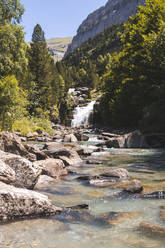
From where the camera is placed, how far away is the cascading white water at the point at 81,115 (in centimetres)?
5768

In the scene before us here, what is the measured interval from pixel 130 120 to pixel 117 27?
151591mm

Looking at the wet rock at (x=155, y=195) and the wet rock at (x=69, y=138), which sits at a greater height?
the wet rock at (x=155, y=195)

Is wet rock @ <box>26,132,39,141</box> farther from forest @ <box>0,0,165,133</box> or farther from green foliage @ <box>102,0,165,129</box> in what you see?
green foliage @ <box>102,0,165,129</box>

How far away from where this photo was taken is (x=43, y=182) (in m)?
9.02

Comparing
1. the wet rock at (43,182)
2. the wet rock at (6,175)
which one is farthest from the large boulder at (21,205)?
the wet rock at (43,182)

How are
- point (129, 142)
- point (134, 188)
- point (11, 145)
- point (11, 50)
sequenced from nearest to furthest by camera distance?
point (134, 188) → point (11, 145) → point (129, 142) → point (11, 50)

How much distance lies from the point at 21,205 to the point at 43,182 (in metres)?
3.73

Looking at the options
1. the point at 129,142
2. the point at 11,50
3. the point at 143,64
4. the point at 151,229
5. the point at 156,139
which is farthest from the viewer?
the point at 143,64

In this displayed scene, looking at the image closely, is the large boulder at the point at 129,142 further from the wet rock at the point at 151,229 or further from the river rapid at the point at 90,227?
the wet rock at the point at 151,229

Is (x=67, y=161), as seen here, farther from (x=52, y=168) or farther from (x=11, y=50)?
(x=11, y=50)

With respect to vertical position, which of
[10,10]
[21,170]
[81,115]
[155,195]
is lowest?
[155,195]

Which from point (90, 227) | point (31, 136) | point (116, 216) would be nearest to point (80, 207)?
point (116, 216)

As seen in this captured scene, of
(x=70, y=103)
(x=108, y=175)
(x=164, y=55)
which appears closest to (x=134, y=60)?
(x=164, y=55)

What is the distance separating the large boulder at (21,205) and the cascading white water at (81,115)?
164ft
